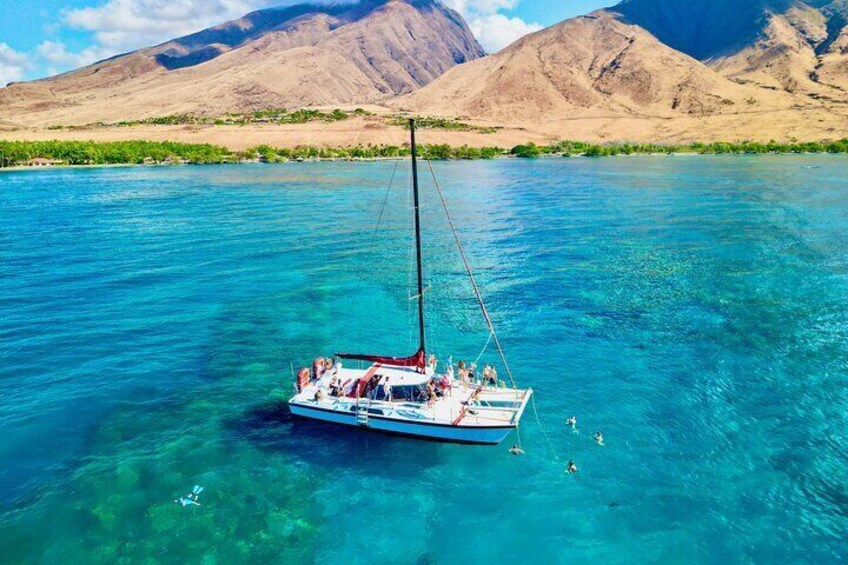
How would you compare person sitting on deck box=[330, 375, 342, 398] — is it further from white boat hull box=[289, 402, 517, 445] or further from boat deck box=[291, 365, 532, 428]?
white boat hull box=[289, 402, 517, 445]

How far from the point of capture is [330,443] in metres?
34.7

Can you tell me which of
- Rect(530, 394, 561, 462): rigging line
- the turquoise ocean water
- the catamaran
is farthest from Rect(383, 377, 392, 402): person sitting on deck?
Rect(530, 394, 561, 462): rigging line

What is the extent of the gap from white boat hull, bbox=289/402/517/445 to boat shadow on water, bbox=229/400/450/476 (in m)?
0.78

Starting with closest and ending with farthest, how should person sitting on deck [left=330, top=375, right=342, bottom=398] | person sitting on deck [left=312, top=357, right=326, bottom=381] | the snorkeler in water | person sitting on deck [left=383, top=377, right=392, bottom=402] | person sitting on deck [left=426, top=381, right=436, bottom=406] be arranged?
the snorkeler in water < person sitting on deck [left=426, top=381, right=436, bottom=406] < person sitting on deck [left=383, top=377, right=392, bottom=402] < person sitting on deck [left=330, top=375, right=342, bottom=398] < person sitting on deck [left=312, top=357, right=326, bottom=381]

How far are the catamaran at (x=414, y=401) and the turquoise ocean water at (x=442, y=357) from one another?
1.42 metres

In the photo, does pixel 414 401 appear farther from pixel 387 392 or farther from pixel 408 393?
pixel 387 392

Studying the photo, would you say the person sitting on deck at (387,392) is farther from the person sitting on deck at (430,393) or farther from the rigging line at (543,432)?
the rigging line at (543,432)

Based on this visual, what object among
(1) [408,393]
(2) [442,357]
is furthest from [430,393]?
(2) [442,357]

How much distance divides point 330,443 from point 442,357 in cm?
1353

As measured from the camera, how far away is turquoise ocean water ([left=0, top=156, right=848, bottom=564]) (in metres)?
27.9

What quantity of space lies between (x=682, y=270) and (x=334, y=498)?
174ft

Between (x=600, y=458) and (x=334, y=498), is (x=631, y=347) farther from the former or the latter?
(x=334, y=498)

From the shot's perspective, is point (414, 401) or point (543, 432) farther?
point (543, 432)

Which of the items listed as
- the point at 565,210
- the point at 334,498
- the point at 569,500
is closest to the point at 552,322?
the point at 569,500
